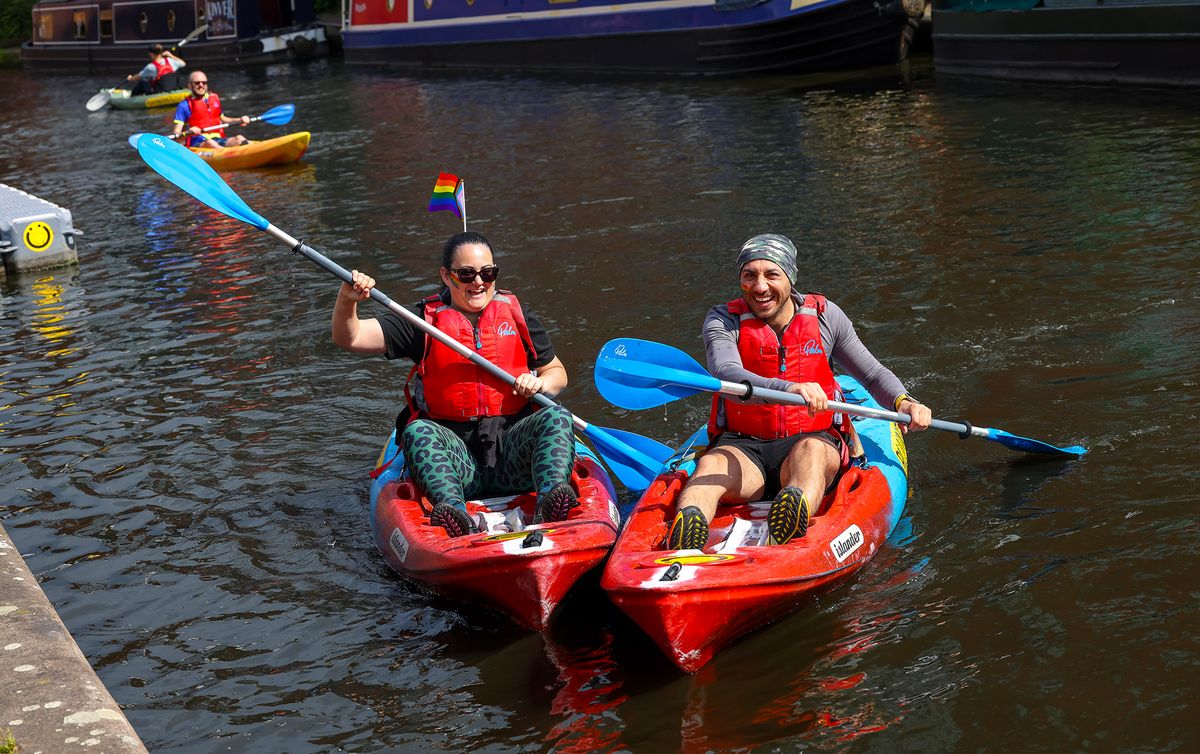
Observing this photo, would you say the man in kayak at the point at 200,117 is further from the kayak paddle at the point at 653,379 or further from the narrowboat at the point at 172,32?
the narrowboat at the point at 172,32

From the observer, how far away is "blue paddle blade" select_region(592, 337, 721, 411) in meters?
5.96

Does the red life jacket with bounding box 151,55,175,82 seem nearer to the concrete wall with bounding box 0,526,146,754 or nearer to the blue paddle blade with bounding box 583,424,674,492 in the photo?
the blue paddle blade with bounding box 583,424,674,492

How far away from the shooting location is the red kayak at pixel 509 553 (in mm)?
5320

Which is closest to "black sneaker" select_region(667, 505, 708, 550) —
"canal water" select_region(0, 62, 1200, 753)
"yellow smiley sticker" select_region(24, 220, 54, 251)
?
"canal water" select_region(0, 62, 1200, 753)

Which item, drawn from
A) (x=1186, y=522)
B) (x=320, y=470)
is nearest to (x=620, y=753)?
(x=1186, y=522)

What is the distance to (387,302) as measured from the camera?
6.29 m

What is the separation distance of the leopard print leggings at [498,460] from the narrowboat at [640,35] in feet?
53.7

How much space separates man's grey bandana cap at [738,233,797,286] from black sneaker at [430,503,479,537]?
5.13 ft

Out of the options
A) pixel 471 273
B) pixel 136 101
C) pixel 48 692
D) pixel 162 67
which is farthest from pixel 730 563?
pixel 162 67

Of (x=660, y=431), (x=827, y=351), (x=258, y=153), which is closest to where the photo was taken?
(x=827, y=351)

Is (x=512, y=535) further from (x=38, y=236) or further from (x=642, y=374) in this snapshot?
(x=38, y=236)

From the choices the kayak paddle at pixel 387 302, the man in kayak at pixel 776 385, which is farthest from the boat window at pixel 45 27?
the man in kayak at pixel 776 385

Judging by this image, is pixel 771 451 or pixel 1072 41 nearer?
pixel 771 451

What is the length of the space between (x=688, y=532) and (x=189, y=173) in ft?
11.2
